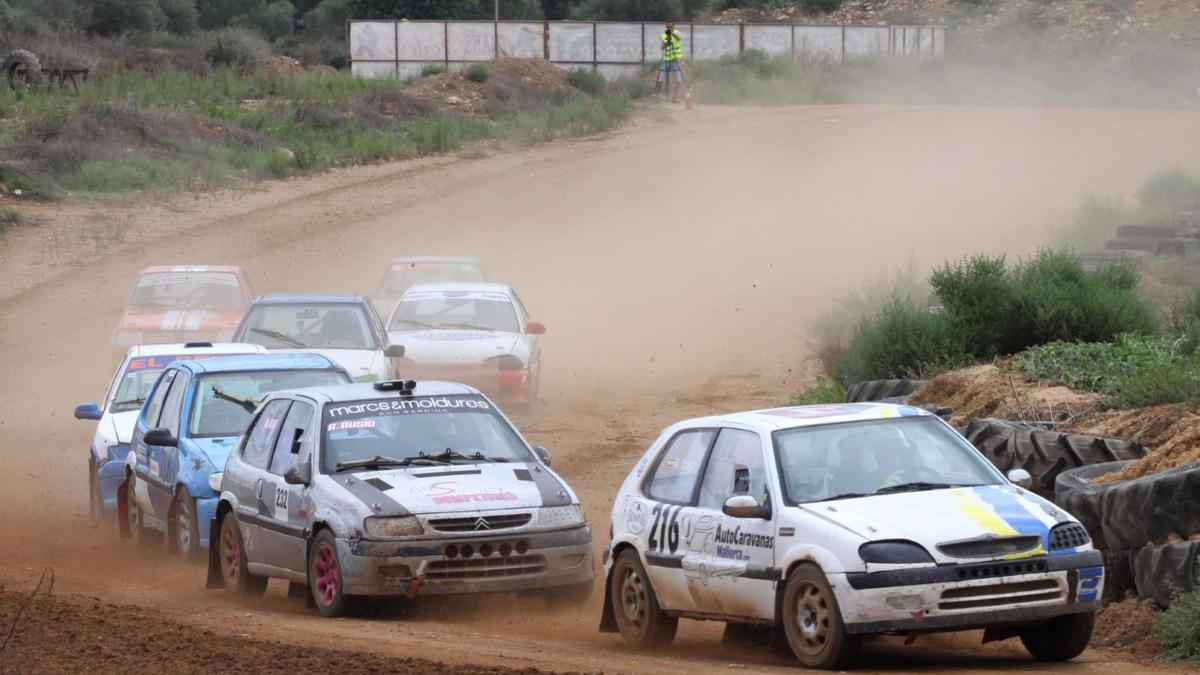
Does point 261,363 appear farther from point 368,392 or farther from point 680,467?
point 680,467

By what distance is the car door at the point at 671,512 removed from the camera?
31.0ft

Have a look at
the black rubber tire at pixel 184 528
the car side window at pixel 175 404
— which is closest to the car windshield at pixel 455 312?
the car side window at pixel 175 404

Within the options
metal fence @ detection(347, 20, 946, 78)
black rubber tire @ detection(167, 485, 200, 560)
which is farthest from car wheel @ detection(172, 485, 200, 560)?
metal fence @ detection(347, 20, 946, 78)

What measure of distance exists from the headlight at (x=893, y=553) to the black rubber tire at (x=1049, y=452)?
11.0 feet

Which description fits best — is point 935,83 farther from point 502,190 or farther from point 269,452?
point 269,452

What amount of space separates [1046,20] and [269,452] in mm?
59888

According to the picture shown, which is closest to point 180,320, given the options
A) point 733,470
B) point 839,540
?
point 733,470

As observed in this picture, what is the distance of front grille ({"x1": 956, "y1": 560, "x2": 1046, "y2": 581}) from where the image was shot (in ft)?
26.5

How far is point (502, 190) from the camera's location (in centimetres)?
3862

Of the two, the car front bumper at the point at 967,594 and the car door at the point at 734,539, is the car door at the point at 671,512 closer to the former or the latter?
the car door at the point at 734,539

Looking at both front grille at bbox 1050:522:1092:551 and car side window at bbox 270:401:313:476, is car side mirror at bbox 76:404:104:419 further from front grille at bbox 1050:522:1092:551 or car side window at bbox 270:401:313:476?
front grille at bbox 1050:522:1092:551

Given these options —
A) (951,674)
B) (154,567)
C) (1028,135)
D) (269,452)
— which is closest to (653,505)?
(951,674)

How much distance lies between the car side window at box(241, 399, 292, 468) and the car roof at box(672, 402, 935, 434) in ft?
10.6

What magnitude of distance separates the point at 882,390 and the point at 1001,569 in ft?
26.1
